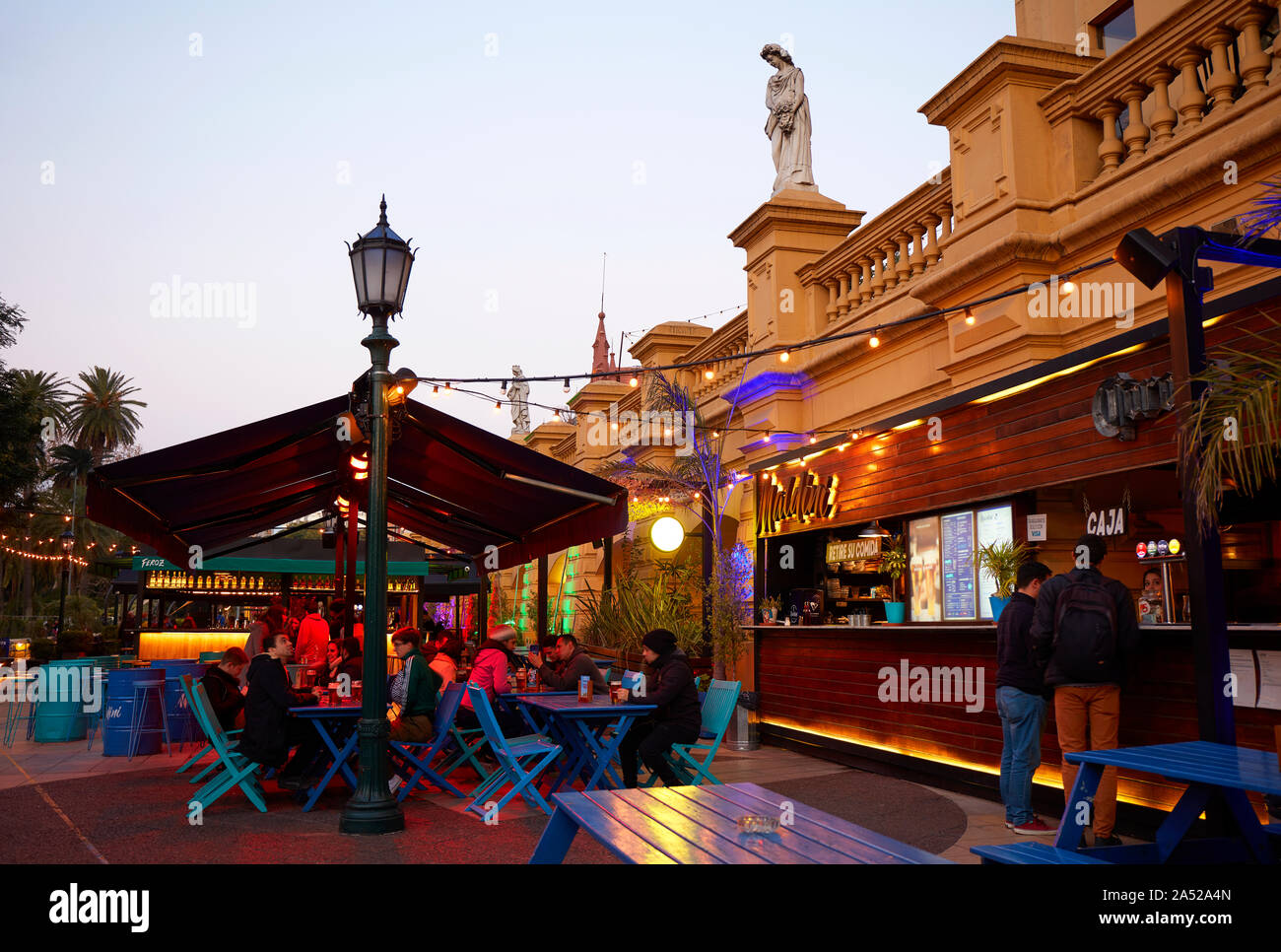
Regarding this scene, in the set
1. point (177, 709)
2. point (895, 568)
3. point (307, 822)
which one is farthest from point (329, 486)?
point (895, 568)

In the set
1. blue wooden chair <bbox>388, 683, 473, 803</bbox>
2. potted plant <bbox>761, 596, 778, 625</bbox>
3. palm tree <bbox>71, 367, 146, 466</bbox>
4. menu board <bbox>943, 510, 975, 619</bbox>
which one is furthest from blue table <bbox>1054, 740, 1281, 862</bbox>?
palm tree <bbox>71, 367, 146, 466</bbox>

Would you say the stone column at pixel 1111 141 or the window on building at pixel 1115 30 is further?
the window on building at pixel 1115 30

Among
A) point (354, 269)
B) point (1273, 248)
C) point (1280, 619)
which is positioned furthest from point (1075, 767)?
point (354, 269)

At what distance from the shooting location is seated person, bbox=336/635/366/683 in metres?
9.00

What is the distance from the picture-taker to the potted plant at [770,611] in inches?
450

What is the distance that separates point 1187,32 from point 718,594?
7153 millimetres

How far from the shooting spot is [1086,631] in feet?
20.2

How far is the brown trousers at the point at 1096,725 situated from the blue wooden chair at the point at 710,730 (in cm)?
211

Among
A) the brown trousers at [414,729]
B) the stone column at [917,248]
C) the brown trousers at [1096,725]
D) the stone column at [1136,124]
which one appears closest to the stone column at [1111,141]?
the stone column at [1136,124]

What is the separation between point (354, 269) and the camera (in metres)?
6.97

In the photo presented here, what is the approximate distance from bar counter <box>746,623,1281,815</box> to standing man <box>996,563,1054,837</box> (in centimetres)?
47

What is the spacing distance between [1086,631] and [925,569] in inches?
129

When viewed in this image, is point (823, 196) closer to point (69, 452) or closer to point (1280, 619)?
point (1280, 619)

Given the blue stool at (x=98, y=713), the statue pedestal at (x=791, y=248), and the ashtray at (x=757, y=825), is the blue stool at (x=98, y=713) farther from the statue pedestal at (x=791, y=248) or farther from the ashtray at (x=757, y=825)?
the ashtray at (x=757, y=825)
